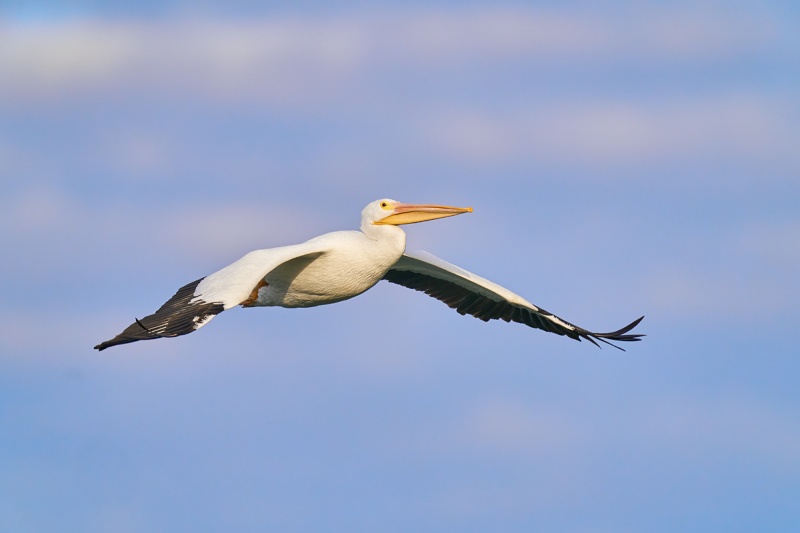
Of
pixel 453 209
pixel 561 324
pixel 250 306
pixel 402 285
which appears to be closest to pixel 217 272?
A: pixel 250 306

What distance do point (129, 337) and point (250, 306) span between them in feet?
14.2

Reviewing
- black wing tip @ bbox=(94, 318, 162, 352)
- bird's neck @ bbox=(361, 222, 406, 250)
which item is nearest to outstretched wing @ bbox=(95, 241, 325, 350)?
black wing tip @ bbox=(94, 318, 162, 352)

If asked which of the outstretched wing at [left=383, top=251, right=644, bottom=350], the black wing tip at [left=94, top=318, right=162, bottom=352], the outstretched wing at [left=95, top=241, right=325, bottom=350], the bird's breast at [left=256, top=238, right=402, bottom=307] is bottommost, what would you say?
the black wing tip at [left=94, top=318, right=162, bottom=352]

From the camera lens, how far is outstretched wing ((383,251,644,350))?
57.2ft

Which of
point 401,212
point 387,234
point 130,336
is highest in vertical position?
point 401,212

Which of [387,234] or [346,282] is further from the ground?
[387,234]

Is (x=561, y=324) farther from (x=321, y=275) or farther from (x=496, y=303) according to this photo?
(x=321, y=275)

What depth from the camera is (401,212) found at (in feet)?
50.9

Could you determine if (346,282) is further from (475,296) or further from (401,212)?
(475,296)

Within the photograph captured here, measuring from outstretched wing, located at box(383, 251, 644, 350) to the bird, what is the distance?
2 centimetres

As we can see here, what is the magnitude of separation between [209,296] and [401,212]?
3.49 m

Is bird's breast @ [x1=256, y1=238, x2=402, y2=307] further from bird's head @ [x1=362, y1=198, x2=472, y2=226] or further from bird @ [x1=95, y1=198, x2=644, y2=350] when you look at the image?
bird's head @ [x1=362, y1=198, x2=472, y2=226]

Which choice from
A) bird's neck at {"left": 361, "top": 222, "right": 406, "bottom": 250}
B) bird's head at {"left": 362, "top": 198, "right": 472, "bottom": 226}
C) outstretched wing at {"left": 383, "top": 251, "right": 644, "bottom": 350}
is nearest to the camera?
bird's neck at {"left": 361, "top": 222, "right": 406, "bottom": 250}

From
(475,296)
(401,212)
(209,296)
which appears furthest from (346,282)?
(475,296)
